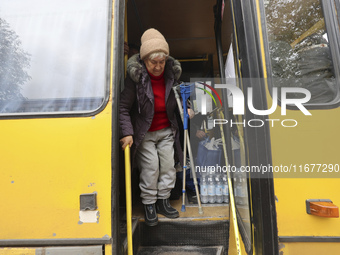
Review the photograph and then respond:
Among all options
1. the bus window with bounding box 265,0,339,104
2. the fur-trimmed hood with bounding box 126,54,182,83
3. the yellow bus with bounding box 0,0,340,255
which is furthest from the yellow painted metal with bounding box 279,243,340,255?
the fur-trimmed hood with bounding box 126,54,182,83

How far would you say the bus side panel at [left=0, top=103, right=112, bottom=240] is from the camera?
1.45 metres

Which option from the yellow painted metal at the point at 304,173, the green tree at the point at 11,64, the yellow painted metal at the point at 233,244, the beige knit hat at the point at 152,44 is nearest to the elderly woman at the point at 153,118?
the beige knit hat at the point at 152,44

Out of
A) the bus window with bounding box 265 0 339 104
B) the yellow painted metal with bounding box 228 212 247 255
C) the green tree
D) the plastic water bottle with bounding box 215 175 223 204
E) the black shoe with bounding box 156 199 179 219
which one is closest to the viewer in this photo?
the bus window with bounding box 265 0 339 104

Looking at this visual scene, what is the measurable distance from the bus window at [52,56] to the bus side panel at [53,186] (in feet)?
0.81

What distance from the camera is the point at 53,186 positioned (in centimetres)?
146

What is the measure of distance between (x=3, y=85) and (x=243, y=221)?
6.60 ft

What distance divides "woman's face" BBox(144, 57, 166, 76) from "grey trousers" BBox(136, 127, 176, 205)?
1.92 ft

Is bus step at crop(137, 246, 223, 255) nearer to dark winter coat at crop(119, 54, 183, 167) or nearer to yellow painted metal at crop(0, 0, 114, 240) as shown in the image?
yellow painted metal at crop(0, 0, 114, 240)

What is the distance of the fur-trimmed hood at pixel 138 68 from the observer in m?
1.97

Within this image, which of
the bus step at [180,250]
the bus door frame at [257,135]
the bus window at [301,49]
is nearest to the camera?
the bus door frame at [257,135]

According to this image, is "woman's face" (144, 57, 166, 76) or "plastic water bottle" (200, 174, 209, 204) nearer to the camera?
"woman's face" (144, 57, 166, 76)

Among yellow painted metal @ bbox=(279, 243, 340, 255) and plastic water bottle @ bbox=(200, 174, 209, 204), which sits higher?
plastic water bottle @ bbox=(200, 174, 209, 204)

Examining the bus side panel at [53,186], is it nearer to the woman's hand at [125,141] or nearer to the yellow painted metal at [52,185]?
the yellow painted metal at [52,185]

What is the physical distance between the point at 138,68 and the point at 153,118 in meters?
0.51
